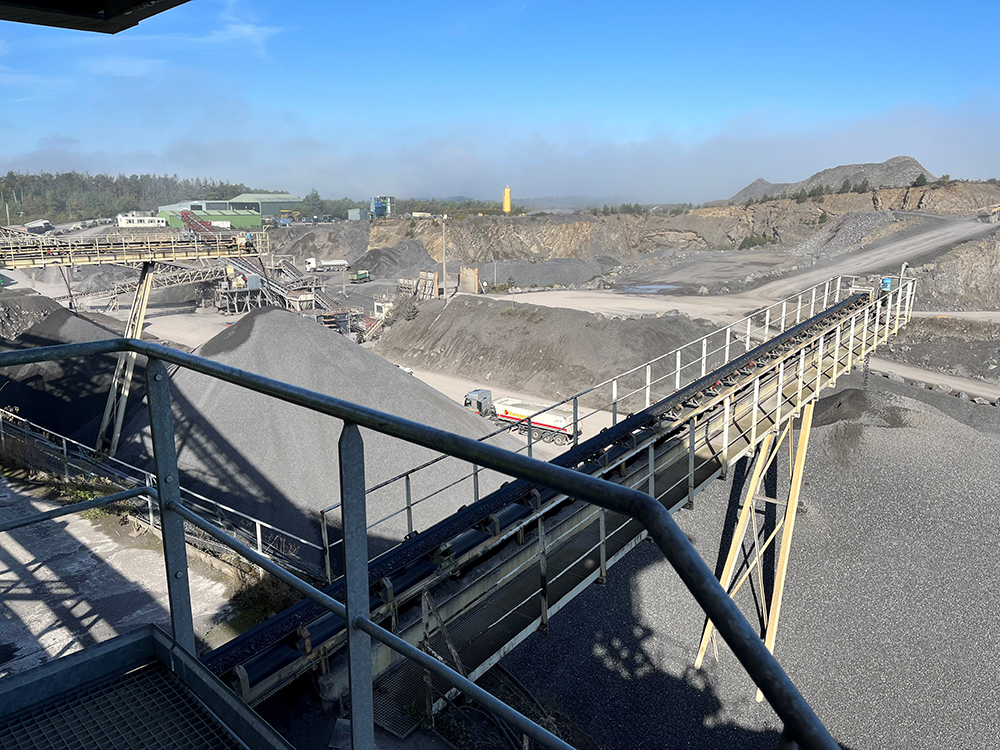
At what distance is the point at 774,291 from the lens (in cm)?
3528

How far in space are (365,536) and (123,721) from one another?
130 cm

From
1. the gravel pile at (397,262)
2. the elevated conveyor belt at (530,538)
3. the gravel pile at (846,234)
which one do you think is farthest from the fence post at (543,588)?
the gravel pile at (397,262)

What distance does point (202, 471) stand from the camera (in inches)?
514

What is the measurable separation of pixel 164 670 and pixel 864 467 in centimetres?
1459

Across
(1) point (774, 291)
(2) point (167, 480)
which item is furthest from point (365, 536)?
(1) point (774, 291)

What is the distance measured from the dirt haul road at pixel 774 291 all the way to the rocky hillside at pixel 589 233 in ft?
45.9

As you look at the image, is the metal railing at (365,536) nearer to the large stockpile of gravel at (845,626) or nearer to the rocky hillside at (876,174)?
the large stockpile of gravel at (845,626)

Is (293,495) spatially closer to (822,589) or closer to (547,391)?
(822,589)

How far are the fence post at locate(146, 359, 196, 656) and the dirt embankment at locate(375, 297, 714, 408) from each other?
22.1 metres

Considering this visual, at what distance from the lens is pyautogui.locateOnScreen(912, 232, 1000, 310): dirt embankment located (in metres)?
31.5

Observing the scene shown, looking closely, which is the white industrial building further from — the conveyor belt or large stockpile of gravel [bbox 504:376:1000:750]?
the conveyor belt

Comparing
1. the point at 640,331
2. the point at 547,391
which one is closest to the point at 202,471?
the point at 547,391

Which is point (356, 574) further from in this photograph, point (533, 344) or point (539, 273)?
point (539, 273)

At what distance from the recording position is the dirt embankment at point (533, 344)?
26.0 meters
